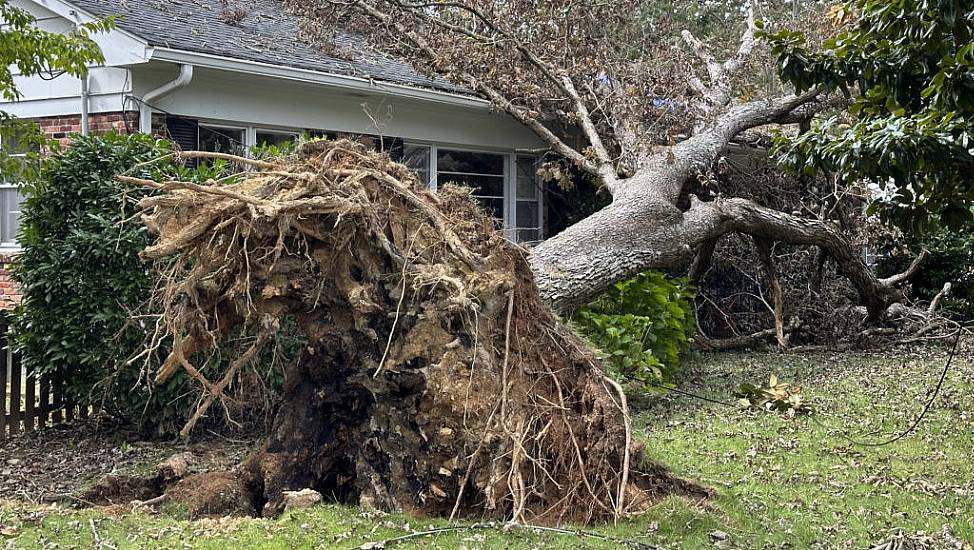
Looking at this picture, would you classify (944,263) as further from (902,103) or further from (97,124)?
(97,124)

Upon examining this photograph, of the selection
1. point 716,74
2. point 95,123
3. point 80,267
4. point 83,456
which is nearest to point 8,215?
point 95,123

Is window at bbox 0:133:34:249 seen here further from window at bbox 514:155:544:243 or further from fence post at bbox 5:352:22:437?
window at bbox 514:155:544:243

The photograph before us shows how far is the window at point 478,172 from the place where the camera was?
1438cm

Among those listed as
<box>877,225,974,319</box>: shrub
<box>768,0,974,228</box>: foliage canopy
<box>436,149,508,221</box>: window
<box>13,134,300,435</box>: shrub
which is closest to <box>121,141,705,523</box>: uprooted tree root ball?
<box>13,134,300,435</box>: shrub

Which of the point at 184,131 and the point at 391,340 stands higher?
the point at 184,131

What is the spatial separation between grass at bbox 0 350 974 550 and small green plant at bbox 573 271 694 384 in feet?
1.19

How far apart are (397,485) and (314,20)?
841 cm

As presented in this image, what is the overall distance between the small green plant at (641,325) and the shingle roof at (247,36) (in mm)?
4176

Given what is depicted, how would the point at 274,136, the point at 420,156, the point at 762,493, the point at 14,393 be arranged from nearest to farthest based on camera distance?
1. the point at 762,493
2. the point at 14,393
3. the point at 274,136
4. the point at 420,156

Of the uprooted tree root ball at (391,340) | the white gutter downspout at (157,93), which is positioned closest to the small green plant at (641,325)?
the uprooted tree root ball at (391,340)

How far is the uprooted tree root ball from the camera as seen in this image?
5258 mm

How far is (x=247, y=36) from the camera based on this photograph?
12117 mm

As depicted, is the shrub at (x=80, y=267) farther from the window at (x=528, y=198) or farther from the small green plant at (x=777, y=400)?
the window at (x=528, y=198)

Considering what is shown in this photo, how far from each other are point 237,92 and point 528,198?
5.76 m
